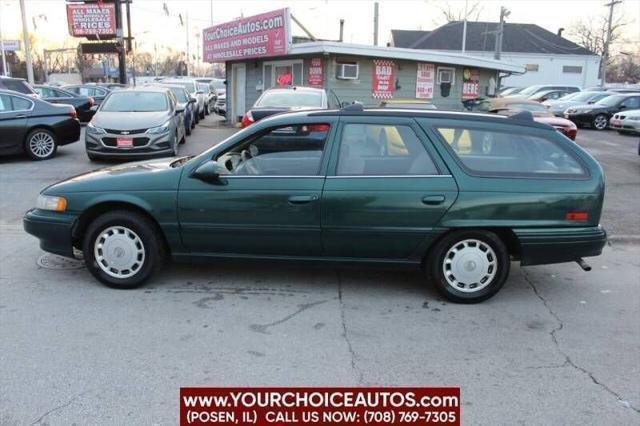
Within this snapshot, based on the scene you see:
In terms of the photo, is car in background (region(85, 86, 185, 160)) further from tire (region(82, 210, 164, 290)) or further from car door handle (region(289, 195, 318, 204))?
car door handle (region(289, 195, 318, 204))

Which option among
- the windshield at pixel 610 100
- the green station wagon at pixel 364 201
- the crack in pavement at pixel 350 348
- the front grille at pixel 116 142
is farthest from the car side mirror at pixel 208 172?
the windshield at pixel 610 100

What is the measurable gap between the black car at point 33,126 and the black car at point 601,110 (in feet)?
63.4

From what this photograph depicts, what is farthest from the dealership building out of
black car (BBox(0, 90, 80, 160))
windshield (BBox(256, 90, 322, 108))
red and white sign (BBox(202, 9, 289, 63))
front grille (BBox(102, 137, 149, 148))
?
black car (BBox(0, 90, 80, 160))

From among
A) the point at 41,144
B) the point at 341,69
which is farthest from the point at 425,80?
the point at 41,144

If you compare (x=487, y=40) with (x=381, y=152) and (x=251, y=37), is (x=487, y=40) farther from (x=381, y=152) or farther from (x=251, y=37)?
(x=381, y=152)

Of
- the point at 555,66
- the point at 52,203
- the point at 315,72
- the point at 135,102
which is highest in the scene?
the point at 555,66

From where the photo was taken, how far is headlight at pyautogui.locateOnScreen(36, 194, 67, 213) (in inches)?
186

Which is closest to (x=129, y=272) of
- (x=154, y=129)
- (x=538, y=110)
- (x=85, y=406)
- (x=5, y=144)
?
(x=85, y=406)

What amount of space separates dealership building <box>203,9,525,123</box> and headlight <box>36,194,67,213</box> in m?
11.8

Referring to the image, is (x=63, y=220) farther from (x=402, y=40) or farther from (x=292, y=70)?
(x=402, y=40)

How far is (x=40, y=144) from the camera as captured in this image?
11711mm

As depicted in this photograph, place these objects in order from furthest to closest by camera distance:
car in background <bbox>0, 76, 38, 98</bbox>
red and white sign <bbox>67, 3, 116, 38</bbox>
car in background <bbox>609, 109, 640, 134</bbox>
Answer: red and white sign <bbox>67, 3, 116, 38</bbox>, car in background <bbox>609, 109, 640, 134</bbox>, car in background <bbox>0, 76, 38, 98</bbox>

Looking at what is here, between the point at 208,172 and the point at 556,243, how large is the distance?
9.52ft

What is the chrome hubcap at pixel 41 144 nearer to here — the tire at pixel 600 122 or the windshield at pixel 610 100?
the tire at pixel 600 122
